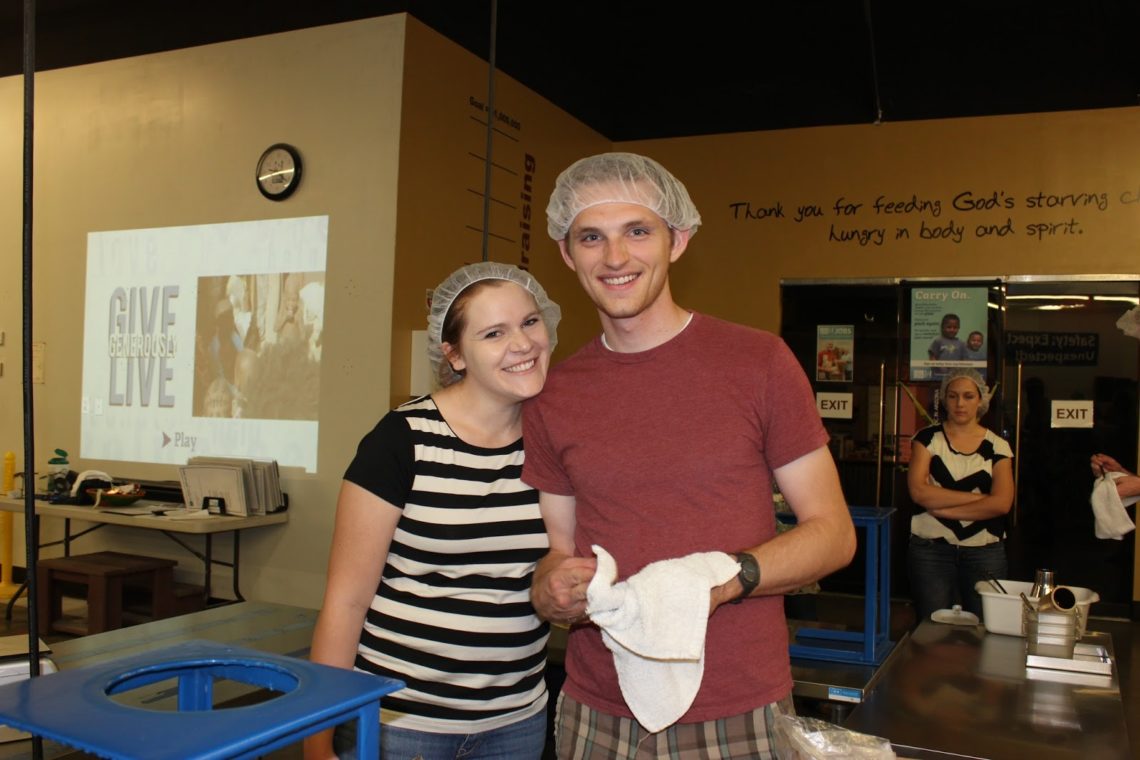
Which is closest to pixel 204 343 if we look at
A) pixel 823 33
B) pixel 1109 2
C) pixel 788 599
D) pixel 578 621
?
pixel 788 599

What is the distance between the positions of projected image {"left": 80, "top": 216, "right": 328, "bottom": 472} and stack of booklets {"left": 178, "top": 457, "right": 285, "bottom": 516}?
179mm

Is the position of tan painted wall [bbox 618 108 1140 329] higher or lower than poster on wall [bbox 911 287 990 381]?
higher

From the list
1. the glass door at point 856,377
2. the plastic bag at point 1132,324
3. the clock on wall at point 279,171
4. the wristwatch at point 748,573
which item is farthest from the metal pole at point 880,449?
the wristwatch at point 748,573

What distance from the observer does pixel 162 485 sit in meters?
5.50

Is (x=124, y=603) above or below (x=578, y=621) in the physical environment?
below

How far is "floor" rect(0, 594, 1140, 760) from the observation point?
157 inches

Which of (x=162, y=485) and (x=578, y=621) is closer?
(x=578, y=621)

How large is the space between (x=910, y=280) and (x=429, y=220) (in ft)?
9.90

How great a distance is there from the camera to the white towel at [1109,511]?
2.91 m

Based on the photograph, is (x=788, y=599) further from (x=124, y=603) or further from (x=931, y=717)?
(x=124, y=603)

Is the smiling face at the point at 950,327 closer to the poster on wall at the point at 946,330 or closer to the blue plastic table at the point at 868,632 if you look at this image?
the poster on wall at the point at 946,330

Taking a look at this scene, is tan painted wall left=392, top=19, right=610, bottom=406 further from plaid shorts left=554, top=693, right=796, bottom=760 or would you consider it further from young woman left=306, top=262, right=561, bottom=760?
plaid shorts left=554, top=693, right=796, bottom=760

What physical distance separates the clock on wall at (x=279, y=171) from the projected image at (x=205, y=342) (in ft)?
0.51

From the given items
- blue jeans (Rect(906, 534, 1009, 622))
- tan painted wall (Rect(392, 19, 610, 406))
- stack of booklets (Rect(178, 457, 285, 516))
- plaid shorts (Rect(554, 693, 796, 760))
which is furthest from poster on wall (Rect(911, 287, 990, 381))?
plaid shorts (Rect(554, 693, 796, 760))
